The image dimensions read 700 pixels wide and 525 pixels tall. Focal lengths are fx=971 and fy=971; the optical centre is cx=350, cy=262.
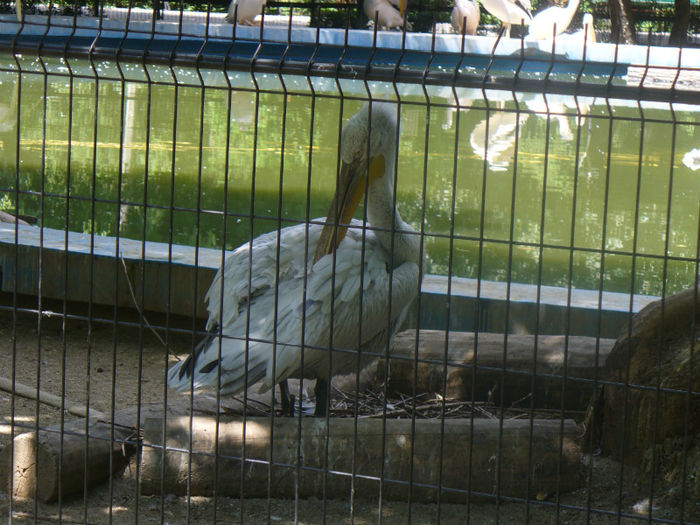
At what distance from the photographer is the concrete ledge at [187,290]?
15.7 feet

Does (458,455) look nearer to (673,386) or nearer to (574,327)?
(673,386)

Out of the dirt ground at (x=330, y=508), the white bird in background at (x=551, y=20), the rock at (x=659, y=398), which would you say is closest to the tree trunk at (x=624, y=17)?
the white bird in background at (x=551, y=20)

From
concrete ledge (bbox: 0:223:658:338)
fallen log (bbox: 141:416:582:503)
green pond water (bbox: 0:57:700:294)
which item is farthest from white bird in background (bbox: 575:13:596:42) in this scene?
fallen log (bbox: 141:416:582:503)

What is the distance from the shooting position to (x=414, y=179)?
10000 mm

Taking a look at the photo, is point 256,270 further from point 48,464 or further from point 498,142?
point 498,142

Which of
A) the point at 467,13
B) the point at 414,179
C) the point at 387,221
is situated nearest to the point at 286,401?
the point at 387,221

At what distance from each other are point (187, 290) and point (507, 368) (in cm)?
186

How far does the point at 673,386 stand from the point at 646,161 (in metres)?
8.63

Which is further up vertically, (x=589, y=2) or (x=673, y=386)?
(x=589, y=2)

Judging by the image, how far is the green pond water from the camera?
684 centimetres

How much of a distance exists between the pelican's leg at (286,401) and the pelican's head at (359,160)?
571 mm

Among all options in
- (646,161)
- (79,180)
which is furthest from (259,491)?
(646,161)

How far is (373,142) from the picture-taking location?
14.2 feet

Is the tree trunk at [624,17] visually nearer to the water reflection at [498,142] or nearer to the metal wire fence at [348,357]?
the water reflection at [498,142]
